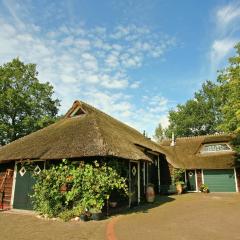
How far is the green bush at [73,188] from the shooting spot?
41.8 feet

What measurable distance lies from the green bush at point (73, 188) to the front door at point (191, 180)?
53.6ft

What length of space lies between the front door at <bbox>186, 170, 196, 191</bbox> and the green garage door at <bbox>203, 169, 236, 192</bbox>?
1.12m

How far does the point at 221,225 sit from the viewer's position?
35.0 feet

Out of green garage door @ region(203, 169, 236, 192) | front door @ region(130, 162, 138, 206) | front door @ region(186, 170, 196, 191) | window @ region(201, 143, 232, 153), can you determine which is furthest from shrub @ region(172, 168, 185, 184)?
Answer: front door @ region(130, 162, 138, 206)

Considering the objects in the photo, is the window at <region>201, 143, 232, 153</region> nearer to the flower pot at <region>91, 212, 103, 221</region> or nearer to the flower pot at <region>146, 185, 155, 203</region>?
the flower pot at <region>146, 185, 155, 203</region>

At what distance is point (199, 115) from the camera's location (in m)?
53.8

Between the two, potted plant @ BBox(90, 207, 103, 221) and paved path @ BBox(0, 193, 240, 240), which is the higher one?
potted plant @ BBox(90, 207, 103, 221)

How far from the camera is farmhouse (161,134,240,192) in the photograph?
86.6 ft

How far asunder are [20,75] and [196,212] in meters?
34.7

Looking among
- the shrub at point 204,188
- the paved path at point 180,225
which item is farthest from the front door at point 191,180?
the paved path at point 180,225

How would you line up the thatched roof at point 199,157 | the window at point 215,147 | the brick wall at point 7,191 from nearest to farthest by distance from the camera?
1. the brick wall at point 7,191
2. the thatched roof at point 199,157
3. the window at point 215,147

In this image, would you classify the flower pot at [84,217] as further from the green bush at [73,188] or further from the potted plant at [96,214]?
the green bush at [73,188]

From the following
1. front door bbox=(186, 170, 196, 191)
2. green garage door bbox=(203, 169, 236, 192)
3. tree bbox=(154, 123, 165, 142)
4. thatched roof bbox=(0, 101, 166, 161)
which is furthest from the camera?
tree bbox=(154, 123, 165, 142)

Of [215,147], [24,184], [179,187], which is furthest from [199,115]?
[24,184]
